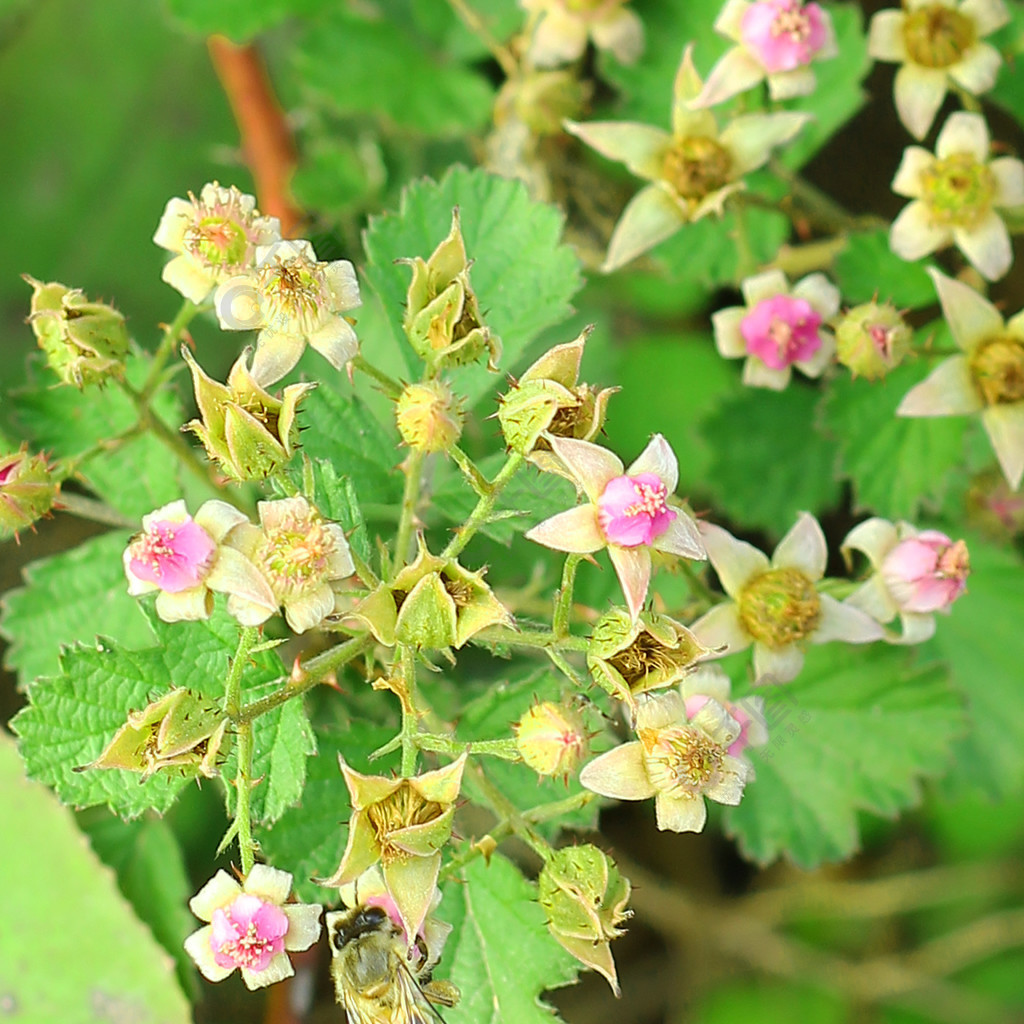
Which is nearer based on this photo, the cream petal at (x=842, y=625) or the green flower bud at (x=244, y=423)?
the green flower bud at (x=244, y=423)

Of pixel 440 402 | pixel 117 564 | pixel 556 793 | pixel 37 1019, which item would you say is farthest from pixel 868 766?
pixel 37 1019

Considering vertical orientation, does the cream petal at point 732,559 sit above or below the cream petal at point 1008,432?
above

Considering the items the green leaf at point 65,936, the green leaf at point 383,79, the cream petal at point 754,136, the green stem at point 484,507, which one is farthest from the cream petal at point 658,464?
the green leaf at point 383,79

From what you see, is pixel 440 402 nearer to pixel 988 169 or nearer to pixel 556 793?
pixel 556 793

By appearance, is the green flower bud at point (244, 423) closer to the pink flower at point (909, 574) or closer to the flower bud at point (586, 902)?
the flower bud at point (586, 902)

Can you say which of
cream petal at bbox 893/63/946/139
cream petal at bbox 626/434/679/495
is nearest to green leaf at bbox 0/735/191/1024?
cream petal at bbox 626/434/679/495

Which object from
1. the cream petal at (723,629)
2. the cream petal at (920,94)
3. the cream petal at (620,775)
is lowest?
the cream petal at (723,629)

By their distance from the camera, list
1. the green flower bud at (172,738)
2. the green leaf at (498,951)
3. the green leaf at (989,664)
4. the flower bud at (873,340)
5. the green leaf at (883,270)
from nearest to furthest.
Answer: the green flower bud at (172,738), the green leaf at (498,951), the flower bud at (873,340), the green leaf at (883,270), the green leaf at (989,664)
